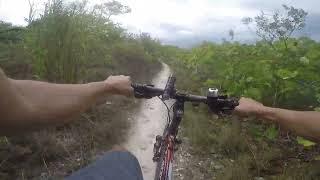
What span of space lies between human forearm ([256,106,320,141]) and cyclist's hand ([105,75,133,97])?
0.70 m

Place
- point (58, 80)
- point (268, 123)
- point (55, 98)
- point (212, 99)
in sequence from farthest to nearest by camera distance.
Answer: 1. point (58, 80)
2. point (268, 123)
3. point (212, 99)
4. point (55, 98)

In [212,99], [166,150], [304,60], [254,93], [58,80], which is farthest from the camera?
[58,80]

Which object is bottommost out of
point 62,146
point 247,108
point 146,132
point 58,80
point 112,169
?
point 146,132

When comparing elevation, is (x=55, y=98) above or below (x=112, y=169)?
above

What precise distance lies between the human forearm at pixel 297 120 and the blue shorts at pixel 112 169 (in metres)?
0.77

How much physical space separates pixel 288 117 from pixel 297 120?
57 mm

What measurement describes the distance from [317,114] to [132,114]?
535 cm

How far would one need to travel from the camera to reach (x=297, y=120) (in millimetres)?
2281

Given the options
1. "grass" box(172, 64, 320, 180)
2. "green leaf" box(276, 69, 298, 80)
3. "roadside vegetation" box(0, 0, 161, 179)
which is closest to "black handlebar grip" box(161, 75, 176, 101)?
"roadside vegetation" box(0, 0, 161, 179)

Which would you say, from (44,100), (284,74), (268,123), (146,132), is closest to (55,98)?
(44,100)

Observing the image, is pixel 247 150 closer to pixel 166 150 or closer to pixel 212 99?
pixel 166 150

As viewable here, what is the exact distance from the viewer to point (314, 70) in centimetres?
608

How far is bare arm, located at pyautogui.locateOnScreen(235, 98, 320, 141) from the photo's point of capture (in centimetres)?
223

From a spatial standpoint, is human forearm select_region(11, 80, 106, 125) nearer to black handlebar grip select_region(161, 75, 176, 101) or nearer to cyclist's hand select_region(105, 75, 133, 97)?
cyclist's hand select_region(105, 75, 133, 97)
